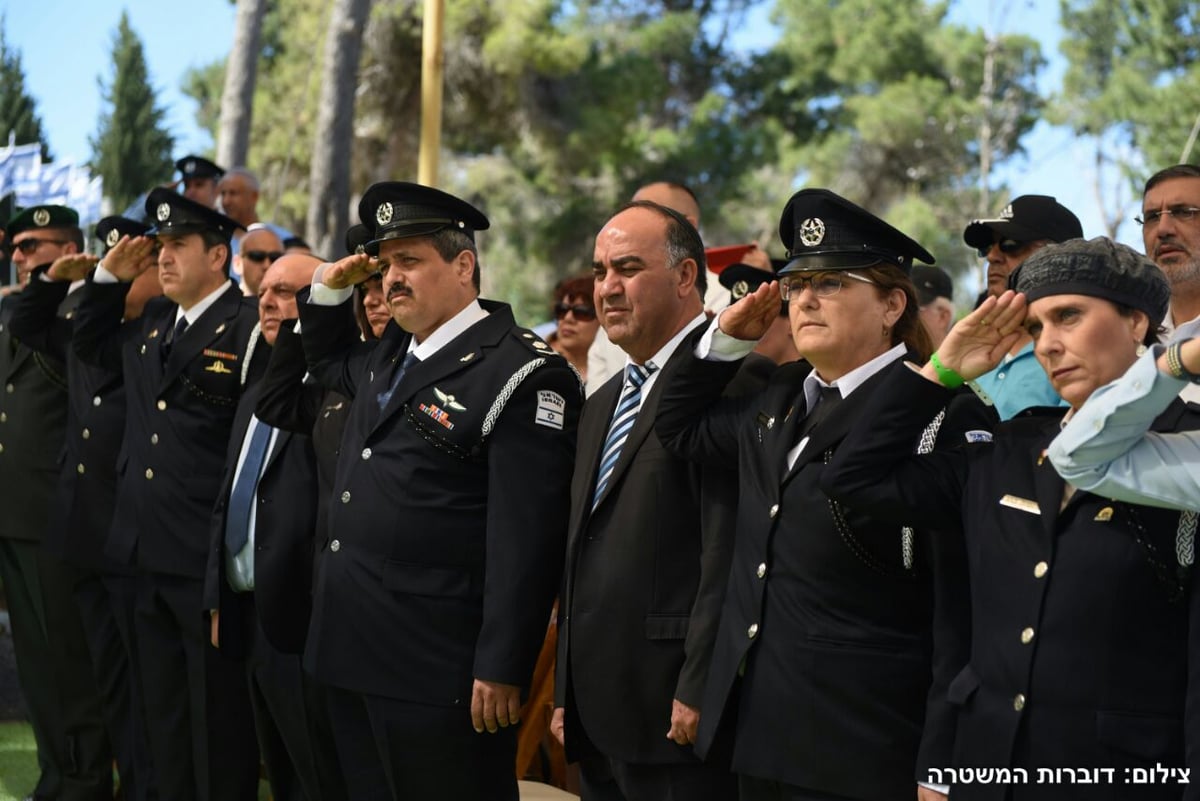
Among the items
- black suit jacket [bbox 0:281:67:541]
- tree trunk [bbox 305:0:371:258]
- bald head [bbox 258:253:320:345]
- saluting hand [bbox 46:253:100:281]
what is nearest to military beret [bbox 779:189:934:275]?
bald head [bbox 258:253:320:345]

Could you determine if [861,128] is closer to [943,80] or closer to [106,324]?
[943,80]

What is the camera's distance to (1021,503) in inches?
114

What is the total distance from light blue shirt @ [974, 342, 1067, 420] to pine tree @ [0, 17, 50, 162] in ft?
72.7

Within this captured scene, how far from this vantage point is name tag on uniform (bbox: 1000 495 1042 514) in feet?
9.43

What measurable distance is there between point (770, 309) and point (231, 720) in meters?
2.64

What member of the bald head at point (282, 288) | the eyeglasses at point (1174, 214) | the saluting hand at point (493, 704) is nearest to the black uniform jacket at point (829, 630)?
the saluting hand at point (493, 704)

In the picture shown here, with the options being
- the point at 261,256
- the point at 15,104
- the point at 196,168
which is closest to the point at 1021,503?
the point at 261,256

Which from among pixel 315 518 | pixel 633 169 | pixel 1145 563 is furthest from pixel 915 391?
pixel 633 169

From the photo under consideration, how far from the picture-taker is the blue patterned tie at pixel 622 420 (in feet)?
12.6

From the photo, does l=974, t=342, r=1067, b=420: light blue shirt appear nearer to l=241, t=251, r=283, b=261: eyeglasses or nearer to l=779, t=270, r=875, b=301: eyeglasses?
l=779, t=270, r=875, b=301: eyeglasses

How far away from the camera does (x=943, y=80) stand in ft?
109

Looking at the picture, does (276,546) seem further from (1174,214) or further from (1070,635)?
(1174,214)

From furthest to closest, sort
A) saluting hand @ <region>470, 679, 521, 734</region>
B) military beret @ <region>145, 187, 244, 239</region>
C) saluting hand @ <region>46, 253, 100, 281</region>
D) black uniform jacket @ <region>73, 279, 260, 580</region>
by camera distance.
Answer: saluting hand @ <region>46, 253, 100, 281</region>
military beret @ <region>145, 187, 244, 239</region>
black uniform jacket @ <region>73, 279, 260, 580</region>
saluting hand @ <region>470, 679, 521, 734</region>

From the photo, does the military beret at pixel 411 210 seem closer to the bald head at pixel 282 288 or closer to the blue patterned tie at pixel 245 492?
the bald head at pixel 282 288
